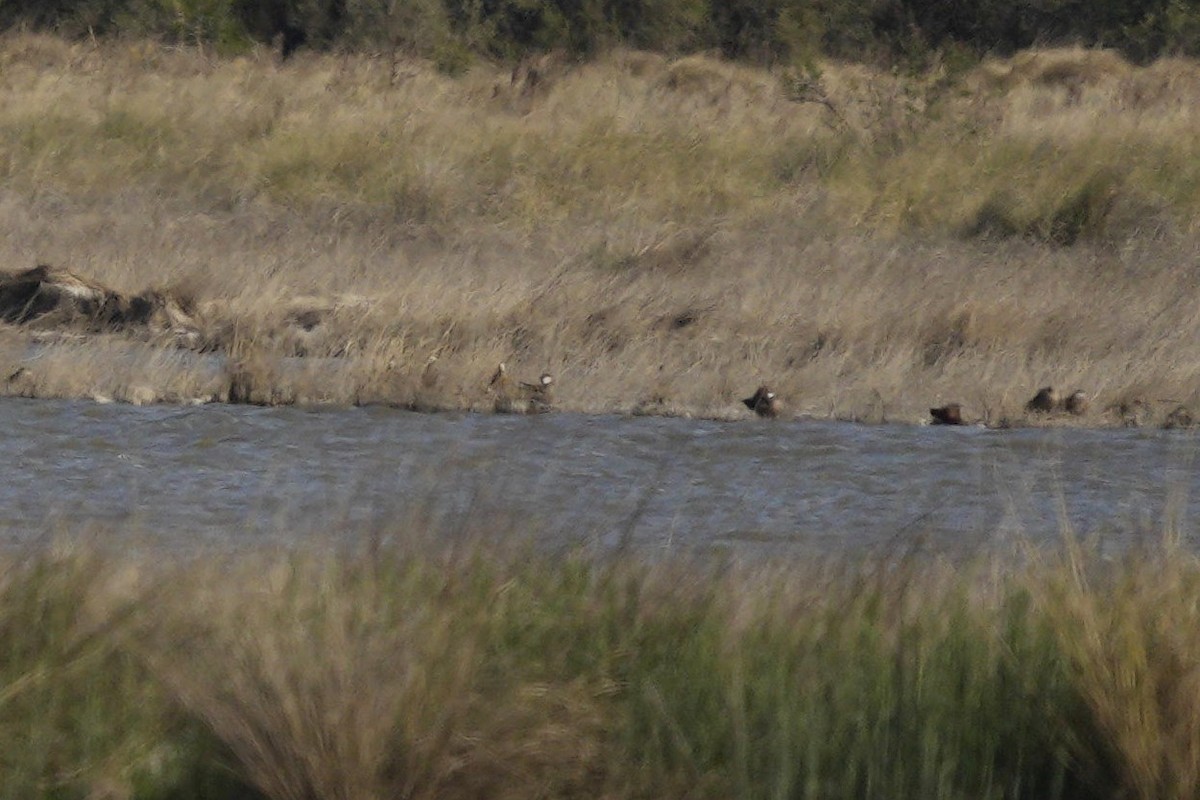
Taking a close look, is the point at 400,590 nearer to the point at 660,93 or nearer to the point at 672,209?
the point at 672,209

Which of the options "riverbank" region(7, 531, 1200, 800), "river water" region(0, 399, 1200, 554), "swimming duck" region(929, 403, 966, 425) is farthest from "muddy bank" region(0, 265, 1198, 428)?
"riverbank" region(7, 531, 1200, 800)

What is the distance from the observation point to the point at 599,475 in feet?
30.1

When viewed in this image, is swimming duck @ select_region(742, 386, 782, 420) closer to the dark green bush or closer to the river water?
the river water

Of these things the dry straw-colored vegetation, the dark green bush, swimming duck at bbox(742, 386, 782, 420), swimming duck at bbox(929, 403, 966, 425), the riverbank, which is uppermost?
the riverbank

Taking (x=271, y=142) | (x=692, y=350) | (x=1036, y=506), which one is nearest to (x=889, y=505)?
(x=1036, y=506)

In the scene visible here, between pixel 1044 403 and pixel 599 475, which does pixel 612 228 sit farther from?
pixel 599 475

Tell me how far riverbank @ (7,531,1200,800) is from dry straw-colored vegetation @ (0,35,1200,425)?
5461mm

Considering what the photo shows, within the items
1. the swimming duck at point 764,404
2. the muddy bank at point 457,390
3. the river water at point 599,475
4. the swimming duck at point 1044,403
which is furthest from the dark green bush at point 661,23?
the river water at point 599,475

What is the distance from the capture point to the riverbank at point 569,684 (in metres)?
4.59

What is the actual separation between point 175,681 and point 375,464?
4376mm

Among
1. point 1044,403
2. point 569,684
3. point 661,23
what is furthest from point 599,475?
point 661,23

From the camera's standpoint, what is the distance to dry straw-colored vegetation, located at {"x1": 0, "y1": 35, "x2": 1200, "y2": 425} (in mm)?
11336

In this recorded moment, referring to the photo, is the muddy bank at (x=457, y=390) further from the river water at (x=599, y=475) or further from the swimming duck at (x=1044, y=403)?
the river water at (x=599, y=475)

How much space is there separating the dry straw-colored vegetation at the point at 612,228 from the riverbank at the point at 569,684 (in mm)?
5461
